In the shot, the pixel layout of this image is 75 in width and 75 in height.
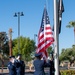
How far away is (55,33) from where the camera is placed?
12.5 m

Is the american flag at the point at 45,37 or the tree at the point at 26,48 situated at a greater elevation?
the tree at the point at 26,48

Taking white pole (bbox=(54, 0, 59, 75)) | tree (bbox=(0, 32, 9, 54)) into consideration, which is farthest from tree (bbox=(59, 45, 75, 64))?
tree (bbox=(0, 32, 9, 54))

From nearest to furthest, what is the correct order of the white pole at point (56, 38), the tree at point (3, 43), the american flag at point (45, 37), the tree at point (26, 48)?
the white pole at point (56, 38) → the american flag at point (45, 37) → the tree at point (26, 48) → the tree at point (3, 43)

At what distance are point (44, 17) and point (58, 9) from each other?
0.65 meters

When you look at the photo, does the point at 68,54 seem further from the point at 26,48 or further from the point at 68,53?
the point at 26,48

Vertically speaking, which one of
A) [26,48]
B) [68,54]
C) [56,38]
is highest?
[26,48]

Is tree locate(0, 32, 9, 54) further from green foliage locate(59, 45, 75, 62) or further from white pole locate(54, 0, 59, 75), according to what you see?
white pole locate(54, 0, 59, 75)

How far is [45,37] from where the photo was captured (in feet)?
41.5

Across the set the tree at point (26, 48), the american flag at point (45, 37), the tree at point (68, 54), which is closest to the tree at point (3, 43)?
the tree at point (26, 48)

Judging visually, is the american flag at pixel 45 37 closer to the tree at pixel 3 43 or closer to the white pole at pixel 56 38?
the white pole at pixel 56 38

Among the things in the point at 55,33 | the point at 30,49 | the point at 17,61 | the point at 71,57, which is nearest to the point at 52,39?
the point at 55,33

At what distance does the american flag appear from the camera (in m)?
12.5

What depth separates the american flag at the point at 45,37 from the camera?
12492 mm

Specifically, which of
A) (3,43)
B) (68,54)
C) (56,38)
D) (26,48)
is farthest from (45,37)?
(3,43)
